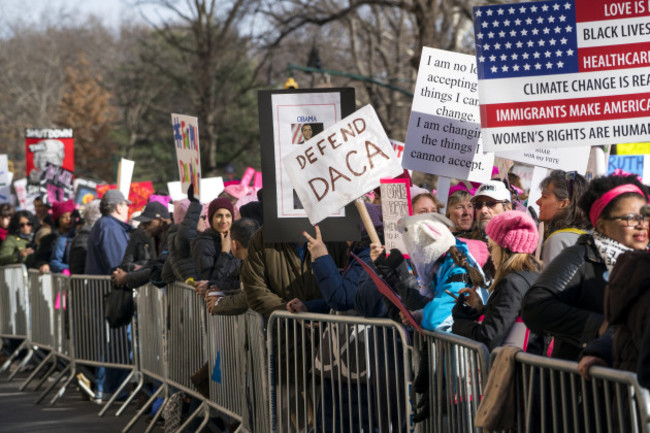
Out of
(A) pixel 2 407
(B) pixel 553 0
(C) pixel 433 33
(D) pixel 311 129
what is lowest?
(A) pixel 2 407

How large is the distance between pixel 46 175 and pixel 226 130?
103ft

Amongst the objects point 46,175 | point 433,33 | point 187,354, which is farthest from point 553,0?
point 433,33

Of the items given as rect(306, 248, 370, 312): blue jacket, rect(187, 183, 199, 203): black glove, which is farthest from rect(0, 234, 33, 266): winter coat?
rect(306, 248, 370, 312): blue jacket

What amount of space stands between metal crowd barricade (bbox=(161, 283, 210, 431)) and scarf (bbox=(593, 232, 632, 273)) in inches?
186

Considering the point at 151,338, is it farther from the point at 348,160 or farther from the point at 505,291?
the point at 505,291

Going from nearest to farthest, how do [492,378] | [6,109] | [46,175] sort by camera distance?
1. [492,378]
2. [46,175]
3. [6,109]

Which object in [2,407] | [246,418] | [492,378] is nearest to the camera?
[492,378]

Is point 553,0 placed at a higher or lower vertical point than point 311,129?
higher

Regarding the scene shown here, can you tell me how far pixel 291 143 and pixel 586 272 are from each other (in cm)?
291

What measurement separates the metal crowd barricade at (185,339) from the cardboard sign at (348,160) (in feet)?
8.63

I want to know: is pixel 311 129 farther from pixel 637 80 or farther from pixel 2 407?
pixel 2 407

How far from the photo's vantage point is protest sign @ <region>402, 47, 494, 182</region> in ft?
27.6

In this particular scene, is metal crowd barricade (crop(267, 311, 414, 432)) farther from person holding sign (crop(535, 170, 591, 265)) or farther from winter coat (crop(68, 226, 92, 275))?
winter coat (crop(68, 226, 92, 275))

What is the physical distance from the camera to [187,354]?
969cm
